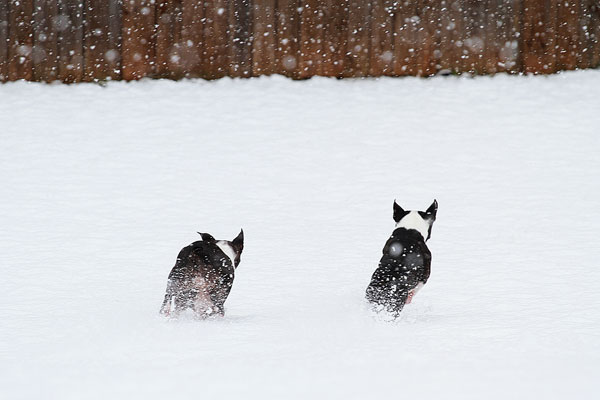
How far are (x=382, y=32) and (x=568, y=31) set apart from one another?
2540 mm

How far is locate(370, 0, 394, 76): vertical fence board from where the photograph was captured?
1115cm

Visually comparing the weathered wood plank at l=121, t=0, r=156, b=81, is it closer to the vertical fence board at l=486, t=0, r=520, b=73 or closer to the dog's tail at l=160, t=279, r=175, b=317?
the vertical fence board at l=486, t=0, r=520, b=73

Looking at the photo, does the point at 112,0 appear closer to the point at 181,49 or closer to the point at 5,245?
the point at 181,49

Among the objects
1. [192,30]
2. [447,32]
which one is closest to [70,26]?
[192,30]

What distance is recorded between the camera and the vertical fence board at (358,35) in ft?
36.6

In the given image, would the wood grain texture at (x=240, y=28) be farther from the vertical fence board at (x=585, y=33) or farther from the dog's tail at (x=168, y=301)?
the dog's tail at (x=168, y=301)

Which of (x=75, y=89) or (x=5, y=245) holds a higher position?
(x=75, y=89)

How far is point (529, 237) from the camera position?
7977mm

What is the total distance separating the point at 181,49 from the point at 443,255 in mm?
5291

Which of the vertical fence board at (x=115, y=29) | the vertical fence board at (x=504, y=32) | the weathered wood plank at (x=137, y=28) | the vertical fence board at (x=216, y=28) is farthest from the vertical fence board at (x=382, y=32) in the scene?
the vertical fence board at (x=115, y=29)

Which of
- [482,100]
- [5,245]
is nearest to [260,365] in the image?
[5,245]

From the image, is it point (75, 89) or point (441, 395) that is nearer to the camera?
point (441, 395)

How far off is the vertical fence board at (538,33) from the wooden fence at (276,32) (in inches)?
0.5

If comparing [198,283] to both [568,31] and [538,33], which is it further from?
[568,31]
